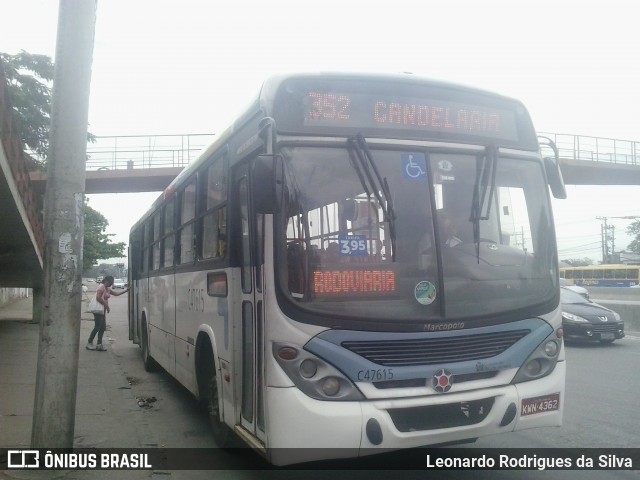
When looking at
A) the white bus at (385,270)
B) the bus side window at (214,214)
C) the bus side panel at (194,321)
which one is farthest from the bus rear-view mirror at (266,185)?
the bus side panel at (194,321)

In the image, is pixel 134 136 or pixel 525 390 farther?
pixel 134 136

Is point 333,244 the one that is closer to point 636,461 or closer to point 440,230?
point 440,230

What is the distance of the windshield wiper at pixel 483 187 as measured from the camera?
516cm

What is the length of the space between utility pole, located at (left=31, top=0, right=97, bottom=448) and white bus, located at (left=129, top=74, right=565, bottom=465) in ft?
4.69

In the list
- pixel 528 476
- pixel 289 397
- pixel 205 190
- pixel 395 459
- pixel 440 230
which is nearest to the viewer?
pixel 289 397

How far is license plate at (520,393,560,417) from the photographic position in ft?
16.7

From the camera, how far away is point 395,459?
6.11 metres

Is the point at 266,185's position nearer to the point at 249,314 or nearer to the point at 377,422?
the point at 249,314

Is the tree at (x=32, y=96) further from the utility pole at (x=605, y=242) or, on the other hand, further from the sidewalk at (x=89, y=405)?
the utility pole at (x=605, y=242)

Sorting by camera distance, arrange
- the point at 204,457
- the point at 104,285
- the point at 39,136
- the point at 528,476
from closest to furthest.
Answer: the point at 528,476
the point at 204,457
the point at 104,285
the point at 39,136

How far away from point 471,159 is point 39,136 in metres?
28.0

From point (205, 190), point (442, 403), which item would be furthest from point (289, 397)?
point (205, 190)

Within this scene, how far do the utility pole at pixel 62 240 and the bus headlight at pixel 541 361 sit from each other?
3.94 m

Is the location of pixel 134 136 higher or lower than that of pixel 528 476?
higher
